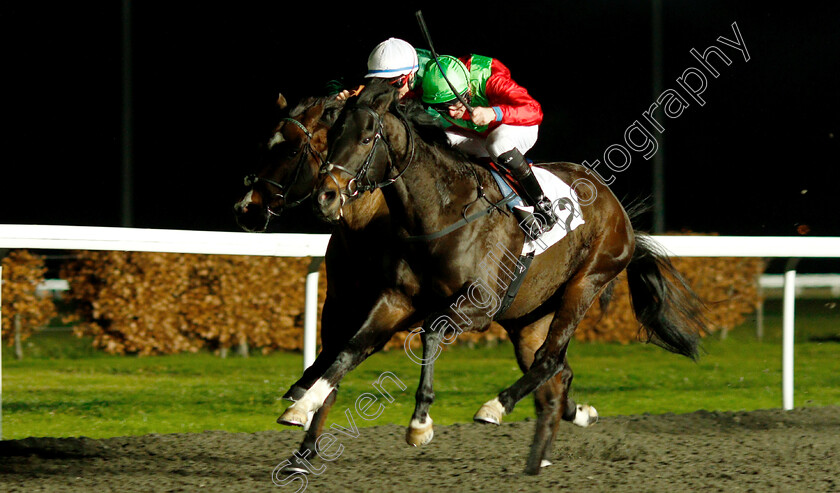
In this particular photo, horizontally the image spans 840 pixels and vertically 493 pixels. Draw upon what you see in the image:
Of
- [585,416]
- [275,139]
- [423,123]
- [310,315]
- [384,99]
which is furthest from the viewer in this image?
[310,315]

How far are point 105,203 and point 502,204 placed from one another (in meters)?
13.6

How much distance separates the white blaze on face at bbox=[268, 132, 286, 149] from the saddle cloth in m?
1.01

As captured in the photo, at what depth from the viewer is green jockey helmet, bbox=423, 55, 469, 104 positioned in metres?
3.60

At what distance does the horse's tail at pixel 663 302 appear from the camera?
478cm

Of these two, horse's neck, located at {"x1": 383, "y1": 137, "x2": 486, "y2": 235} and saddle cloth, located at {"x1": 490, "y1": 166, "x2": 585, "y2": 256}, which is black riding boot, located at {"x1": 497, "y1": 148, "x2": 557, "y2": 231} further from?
horse's neck, located at {"x1": 383, "y1": 137, "x2": 486, "y2": 235}

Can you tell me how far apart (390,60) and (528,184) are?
779 millimetres

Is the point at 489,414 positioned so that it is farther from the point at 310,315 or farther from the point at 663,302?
the point at 663,302

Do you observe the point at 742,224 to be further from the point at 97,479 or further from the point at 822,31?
the point at 97,479

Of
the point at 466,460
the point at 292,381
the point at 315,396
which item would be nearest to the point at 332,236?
the point at 315,396

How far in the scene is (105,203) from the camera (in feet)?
51.9

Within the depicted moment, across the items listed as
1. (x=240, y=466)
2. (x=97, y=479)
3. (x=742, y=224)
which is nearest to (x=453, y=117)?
(x=240, y=466)

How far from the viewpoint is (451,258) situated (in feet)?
10.8

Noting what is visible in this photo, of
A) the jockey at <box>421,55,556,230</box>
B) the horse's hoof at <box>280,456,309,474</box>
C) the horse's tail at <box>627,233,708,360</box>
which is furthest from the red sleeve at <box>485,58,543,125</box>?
the horse's hoof at <box>280,456,309,474</box>

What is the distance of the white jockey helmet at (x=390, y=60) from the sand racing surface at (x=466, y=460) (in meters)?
1.54
